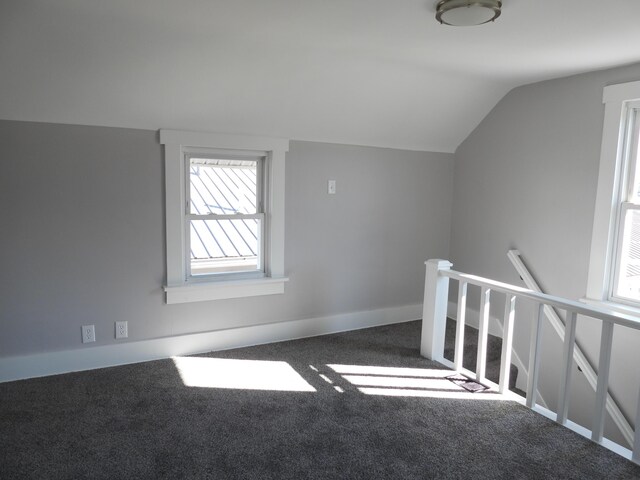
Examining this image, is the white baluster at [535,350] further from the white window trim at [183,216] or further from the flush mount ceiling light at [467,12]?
the white window trim at [183,216]

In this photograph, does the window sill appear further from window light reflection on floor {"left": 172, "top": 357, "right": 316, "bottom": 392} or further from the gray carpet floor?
the gray carpet floor

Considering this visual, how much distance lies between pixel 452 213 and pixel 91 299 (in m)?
3.27

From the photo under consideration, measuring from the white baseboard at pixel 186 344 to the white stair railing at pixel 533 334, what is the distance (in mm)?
862

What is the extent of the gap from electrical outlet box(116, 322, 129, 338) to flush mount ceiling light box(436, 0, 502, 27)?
275cm

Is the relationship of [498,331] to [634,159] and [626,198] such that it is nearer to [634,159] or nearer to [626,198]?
[626,198]

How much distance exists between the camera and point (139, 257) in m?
3.26

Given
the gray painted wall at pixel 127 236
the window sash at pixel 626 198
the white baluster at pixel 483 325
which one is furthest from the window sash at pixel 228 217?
the window sash at pixel 626 198

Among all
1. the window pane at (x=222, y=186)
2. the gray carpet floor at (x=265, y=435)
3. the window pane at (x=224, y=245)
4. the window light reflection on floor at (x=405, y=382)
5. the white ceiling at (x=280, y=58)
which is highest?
the white ceiling at (x=280, y=58)

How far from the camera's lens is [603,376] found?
230cm

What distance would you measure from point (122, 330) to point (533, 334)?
8.75 ft

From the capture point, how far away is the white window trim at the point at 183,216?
3281 millimetres

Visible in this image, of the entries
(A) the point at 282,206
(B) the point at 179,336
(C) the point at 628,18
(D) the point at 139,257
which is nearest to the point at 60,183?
(D) the point at 139,257

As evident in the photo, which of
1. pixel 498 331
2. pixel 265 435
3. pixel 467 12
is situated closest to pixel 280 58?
pixel 467 12

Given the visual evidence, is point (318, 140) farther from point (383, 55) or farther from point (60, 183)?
point (60, 183)
